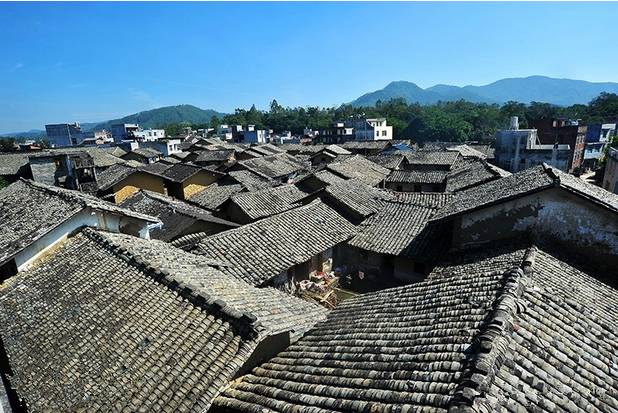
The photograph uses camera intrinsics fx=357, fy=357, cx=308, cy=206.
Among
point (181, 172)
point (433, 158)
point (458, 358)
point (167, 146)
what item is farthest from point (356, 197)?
point (167, 146)

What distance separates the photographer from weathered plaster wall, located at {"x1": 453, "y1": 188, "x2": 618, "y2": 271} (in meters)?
12.5

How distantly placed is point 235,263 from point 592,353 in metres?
12.6

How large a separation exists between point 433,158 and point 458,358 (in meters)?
46.3

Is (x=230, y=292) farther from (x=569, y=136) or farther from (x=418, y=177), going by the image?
(x=569, y=136)

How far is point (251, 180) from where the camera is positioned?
125 feet

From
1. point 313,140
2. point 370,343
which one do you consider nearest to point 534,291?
point 370,343

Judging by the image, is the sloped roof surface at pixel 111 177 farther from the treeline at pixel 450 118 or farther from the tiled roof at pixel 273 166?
the treeline at pixel 450 118

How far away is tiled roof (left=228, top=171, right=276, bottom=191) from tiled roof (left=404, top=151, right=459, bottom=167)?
21.0 metres

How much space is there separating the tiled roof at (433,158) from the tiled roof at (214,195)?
85.3 ft

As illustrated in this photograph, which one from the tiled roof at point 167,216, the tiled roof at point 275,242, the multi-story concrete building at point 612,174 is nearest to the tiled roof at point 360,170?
the tiled roof at point 275,242

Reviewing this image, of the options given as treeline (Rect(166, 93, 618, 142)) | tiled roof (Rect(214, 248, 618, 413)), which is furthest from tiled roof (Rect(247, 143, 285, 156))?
treeline (Rect(166, 93, 618, 142))

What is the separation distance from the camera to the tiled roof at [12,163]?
39.8 meters

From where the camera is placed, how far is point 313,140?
117 metres

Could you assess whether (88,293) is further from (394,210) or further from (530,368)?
(394,210)
